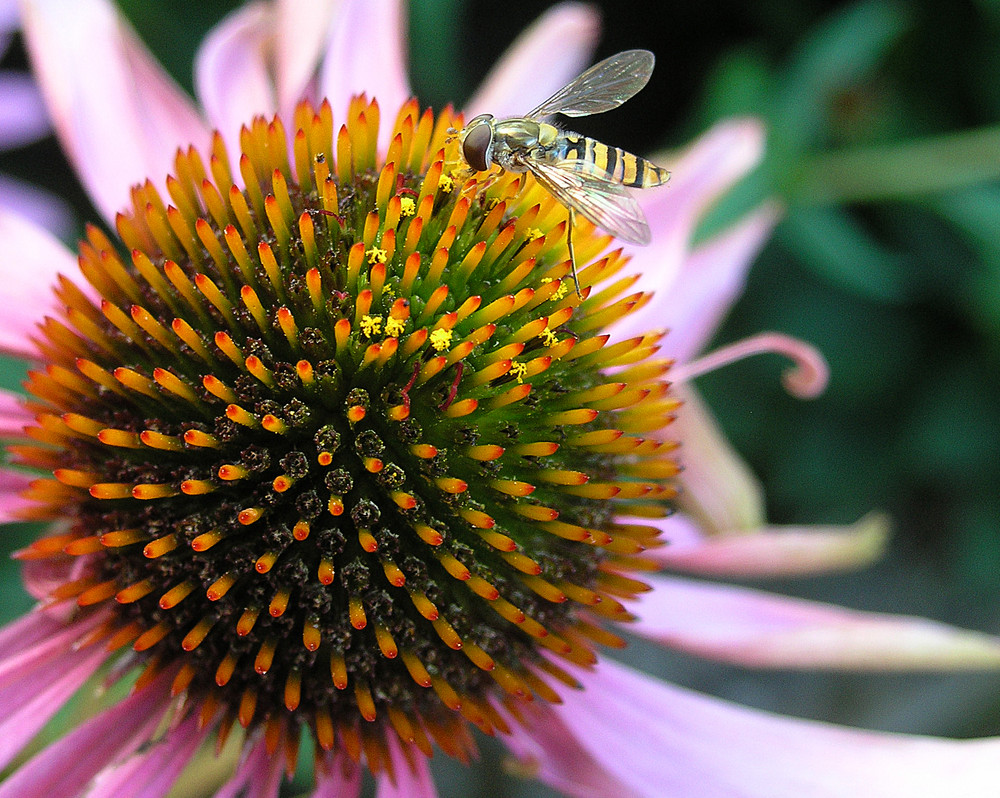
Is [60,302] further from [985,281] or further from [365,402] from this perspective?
[985,281]

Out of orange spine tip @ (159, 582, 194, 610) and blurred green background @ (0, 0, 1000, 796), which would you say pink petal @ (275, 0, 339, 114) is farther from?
blurred green background @ (0, 0, 1000, 796)

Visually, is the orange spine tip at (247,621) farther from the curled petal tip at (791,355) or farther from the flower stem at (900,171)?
the flower stem at (900,171)

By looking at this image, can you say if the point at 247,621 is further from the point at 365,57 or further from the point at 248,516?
the point at 365,57

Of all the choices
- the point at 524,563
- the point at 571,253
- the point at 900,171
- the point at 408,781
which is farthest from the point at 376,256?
the point at 900,171

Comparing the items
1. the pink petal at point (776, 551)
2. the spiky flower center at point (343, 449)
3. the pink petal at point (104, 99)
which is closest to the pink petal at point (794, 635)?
the pink petal at point (776, 551)

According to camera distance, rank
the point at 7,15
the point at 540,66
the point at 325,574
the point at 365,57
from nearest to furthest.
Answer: the point at 325,574
the point at 365,57
the point at 540,66
the point at 7,15

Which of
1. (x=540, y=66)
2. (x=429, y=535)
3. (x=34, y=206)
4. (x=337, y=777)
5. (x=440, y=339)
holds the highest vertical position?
(x=34, y=206)
